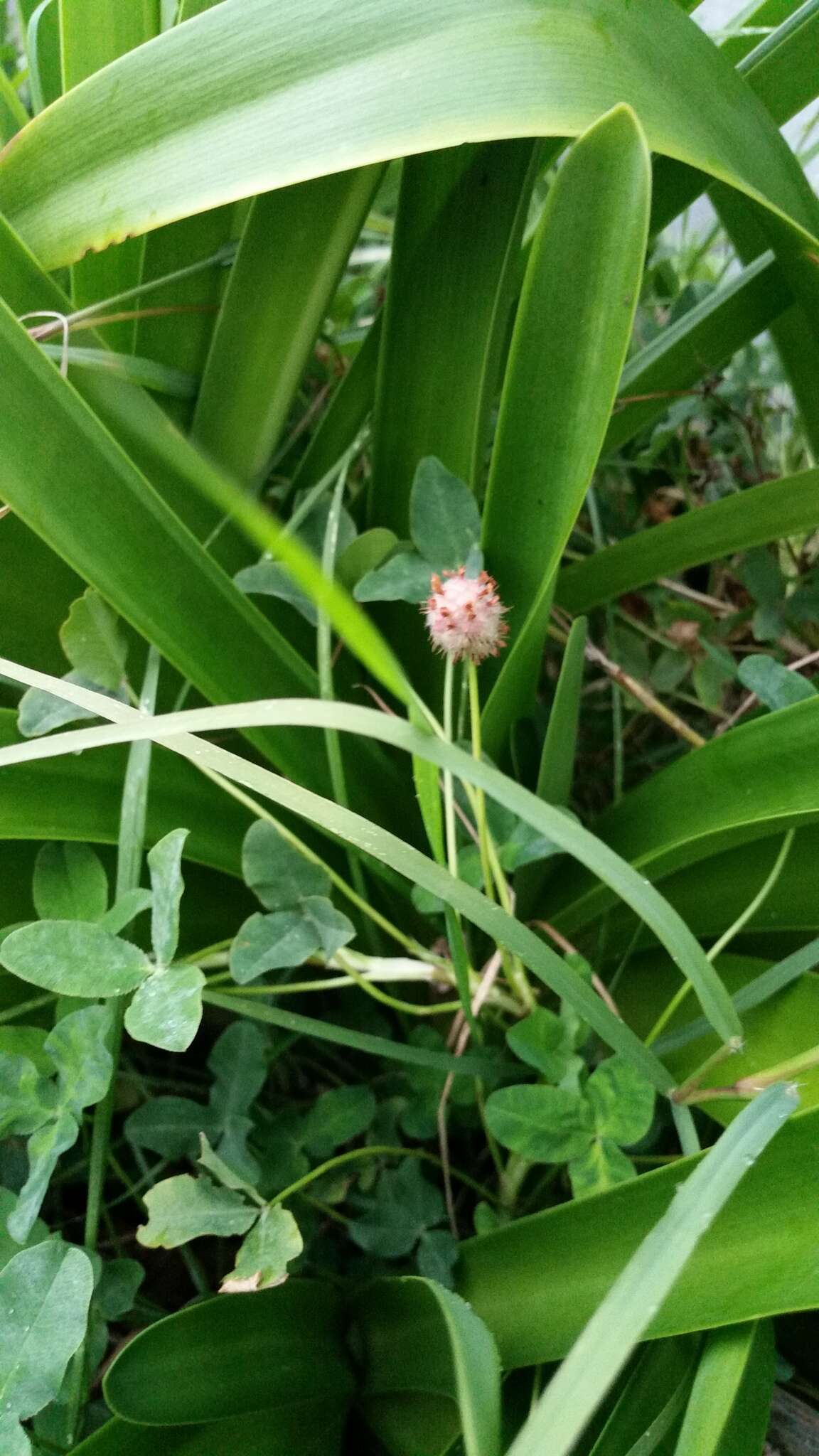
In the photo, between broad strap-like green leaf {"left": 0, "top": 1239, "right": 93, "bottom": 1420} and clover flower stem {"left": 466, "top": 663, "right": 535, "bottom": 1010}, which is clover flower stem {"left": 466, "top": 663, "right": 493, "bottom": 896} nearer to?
clover flower stem {"left": 466, "top": 663, "right": 535, "bottom": 1010}

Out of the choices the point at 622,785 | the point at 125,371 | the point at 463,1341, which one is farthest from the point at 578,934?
the point at 125,371

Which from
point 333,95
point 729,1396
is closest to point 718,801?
point 729,1396

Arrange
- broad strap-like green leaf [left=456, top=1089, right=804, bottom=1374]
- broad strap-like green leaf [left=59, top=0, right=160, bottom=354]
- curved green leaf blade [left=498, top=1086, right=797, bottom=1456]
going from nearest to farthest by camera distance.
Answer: curved green leaf blade [left=498, top=1086, right=797, bottom=1456], broad strap-like green leaf [left=456, top=1089, right=804, bottom=1374], broad strap-like green leaf [left=59, top=0, right=160, bottom=354]

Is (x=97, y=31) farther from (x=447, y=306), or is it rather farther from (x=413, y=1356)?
(x=413, y=1356)

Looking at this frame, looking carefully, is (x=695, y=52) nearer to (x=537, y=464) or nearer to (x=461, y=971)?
(x=537, y=464)

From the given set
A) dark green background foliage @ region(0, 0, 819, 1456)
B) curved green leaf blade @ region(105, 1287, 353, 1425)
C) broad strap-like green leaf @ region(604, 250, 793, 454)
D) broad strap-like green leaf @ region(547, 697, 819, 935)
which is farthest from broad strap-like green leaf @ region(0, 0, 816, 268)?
curved green leaf blade @ region(105, 1287, 353, 1425)

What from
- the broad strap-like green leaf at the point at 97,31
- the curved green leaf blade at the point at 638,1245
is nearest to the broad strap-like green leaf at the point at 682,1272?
the curved green leaf blade at the point at 638,1245
